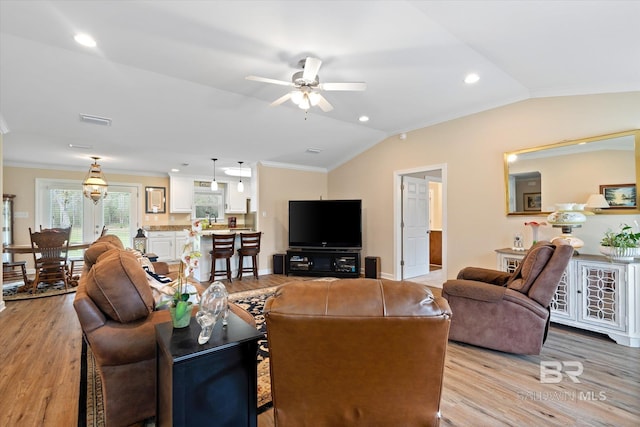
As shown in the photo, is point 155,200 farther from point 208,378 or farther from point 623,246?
point 623,246

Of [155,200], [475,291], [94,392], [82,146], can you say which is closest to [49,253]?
[82,146]

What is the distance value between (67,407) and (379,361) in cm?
212

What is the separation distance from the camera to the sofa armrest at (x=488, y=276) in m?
2.93

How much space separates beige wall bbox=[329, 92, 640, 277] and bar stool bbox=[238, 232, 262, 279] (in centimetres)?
231

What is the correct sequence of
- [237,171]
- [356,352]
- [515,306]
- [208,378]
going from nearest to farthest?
1. [356,352]
2. [208,378]
3. [515,306]
4. [237,171]

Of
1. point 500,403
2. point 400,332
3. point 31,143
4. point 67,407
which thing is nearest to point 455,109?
point 500,403

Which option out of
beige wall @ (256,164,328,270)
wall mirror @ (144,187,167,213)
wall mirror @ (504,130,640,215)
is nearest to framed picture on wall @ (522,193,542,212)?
wall mirror @ (504,130,640,215)

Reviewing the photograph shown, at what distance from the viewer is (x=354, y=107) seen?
4270 millimetres

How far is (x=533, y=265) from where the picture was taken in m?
2.45

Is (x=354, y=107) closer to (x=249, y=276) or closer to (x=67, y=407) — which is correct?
(x=249, y=276)

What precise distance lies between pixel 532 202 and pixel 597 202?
0.62m

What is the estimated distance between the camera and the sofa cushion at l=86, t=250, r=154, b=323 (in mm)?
1650

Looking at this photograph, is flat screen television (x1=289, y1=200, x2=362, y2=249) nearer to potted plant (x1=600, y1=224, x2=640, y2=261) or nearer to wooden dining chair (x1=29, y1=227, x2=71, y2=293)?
potted plant (x1=600, y1=224, x2=640, y2=261)

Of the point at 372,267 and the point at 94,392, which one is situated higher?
the point at 372,267
